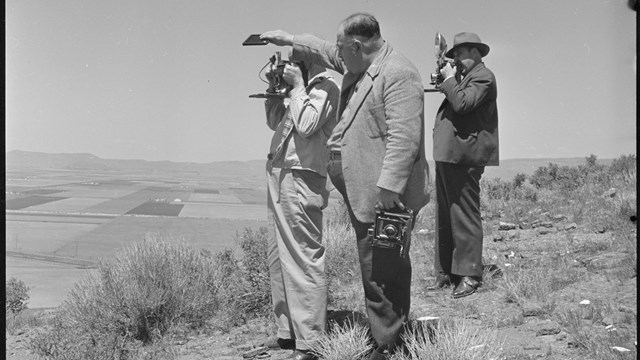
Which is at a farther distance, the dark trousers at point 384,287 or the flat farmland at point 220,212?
the flat farmland at point 220,212

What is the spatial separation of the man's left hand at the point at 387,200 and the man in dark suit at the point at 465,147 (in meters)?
1.47

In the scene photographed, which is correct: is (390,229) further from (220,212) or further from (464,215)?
(220,212)

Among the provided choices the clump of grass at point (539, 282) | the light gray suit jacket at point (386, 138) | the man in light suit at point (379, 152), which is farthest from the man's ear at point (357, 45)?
the clump of grass at point (539, 282)

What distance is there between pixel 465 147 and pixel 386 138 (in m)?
1.45

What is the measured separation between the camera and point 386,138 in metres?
3.25

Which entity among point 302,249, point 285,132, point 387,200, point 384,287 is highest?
point 285,132

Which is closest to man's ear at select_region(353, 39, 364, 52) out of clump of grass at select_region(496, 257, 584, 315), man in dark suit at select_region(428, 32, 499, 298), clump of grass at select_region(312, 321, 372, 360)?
man in dark suit at select_region(428, 32, 499, 298)

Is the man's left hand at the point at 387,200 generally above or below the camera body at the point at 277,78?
below

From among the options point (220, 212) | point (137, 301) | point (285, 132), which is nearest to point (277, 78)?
point (285, 132)

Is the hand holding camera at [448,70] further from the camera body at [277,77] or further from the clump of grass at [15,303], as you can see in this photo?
the clump of grass at [15,303]

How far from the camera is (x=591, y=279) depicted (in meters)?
4.78

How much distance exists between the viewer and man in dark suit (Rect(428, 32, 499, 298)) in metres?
4.52

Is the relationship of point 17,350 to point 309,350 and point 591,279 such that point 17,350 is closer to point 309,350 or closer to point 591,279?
point 309,350

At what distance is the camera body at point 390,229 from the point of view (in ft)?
10.2
